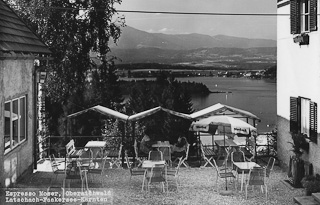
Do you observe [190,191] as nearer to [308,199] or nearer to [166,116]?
[308,199]

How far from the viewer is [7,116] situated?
1331cm

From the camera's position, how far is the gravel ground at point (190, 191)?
13.0 metres

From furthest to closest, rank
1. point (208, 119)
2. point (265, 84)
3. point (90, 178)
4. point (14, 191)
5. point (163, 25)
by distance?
point (163, 25) < point (265, 84) < point (208, 119) < point (90, 178) < point (14, 191)

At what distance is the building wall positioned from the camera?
12430 millimetres

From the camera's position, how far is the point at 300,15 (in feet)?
51.5

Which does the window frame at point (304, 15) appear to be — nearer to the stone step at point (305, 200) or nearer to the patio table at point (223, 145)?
the patio table at point (223, 145)

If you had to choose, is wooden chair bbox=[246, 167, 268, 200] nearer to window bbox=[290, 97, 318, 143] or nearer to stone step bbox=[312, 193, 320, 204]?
stone step bbox=[312, 193, 320, 204]

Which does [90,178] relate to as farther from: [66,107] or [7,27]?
[66,107]

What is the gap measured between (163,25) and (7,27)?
1277 inches

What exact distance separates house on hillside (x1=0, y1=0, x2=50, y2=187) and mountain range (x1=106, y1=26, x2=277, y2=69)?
23996mm

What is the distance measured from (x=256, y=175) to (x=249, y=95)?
22.0 meters

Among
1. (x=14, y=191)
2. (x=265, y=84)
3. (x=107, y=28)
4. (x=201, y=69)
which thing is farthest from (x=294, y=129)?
(x=201, y=69)

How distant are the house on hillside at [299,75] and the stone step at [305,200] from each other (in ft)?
4.79

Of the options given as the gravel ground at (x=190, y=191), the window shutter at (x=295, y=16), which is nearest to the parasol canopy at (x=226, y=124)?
the gravel ground at (x=190, y=191)
